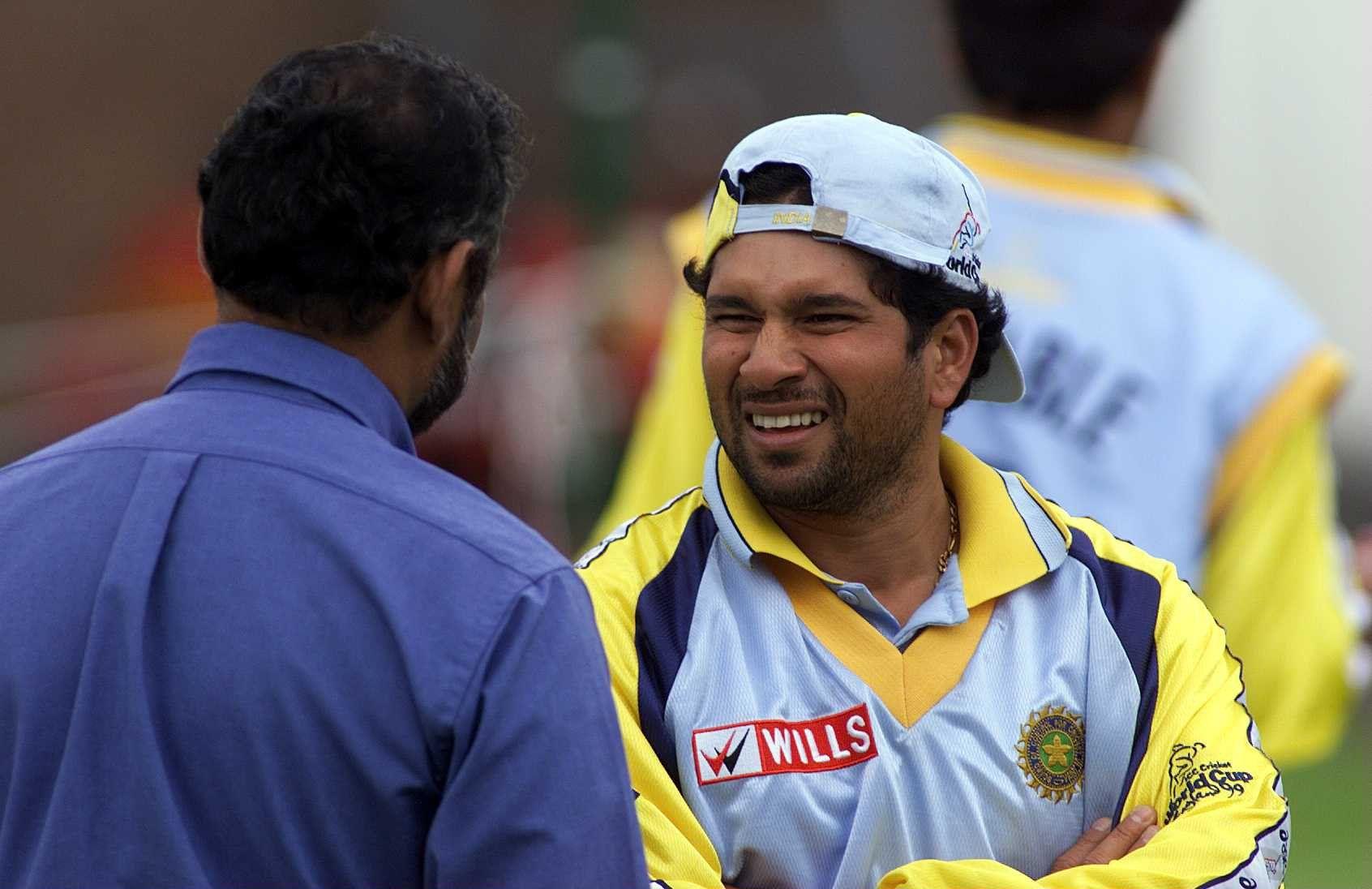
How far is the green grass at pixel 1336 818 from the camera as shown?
730 cm

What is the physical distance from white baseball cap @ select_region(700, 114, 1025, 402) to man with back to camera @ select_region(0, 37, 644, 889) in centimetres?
50

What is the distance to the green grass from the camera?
24.0 ft

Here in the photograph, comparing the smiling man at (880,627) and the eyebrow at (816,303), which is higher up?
the eyebrow at (816,303)

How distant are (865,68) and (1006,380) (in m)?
10.5

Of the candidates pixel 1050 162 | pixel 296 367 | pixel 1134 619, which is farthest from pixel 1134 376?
pixel 296 367

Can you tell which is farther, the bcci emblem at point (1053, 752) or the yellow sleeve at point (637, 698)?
the bcci emblem at point (1053, 752)

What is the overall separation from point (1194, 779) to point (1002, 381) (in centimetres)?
69

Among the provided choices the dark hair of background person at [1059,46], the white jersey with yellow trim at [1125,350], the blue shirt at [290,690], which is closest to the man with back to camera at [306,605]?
the blue shirt at [290,690]

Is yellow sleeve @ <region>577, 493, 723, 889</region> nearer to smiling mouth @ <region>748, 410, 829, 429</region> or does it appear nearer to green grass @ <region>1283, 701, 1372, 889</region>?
smiling mouth @ <region>748, 410, 829, 429</region>

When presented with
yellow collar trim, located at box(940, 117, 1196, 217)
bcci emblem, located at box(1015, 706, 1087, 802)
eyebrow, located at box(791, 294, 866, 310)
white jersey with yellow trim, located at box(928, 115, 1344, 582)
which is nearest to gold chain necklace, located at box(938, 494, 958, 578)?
bcci emblem, located at box(1015, 706, 1087, 802)

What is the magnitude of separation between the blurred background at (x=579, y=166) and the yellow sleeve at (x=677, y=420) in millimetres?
4234

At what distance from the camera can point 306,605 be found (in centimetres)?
201

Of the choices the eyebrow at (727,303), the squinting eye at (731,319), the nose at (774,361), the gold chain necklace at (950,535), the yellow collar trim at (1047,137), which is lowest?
the gold chain necklace at (950,535)

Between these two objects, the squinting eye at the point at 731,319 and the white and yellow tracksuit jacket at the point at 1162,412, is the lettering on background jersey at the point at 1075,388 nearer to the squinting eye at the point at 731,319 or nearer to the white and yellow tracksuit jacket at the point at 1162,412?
the white and yellow tracksuit jacket at the point at 1162,412
